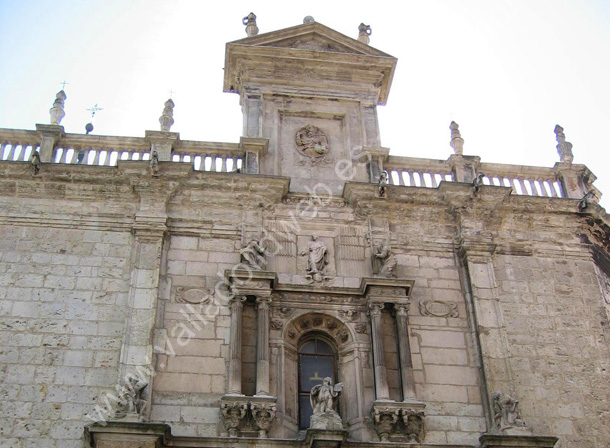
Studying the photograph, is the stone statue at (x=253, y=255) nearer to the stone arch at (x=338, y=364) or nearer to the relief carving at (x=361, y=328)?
the stone arch at (x=338, y=364)

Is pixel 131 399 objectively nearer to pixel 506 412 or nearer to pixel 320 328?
pixel 320 328

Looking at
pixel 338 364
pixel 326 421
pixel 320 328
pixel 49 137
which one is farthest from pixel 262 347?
pixel 49 137

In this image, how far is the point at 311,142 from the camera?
1452 centimetres

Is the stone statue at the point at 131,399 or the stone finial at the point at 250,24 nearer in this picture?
the stone statue at the point at 131,399

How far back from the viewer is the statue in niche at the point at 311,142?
47.2ft

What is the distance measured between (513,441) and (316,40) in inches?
340

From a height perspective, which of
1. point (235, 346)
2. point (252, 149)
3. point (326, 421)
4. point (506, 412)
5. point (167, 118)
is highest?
point (167, 118)

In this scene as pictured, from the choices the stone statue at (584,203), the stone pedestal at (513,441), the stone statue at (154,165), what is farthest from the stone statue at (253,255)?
the stone statue at (584,203)

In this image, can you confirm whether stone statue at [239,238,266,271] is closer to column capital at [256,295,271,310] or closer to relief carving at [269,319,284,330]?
column capital at [256,295,271,310]

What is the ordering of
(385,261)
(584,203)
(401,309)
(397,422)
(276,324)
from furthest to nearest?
(584,203) → (385,261) → (401,309) → (276,324) → (397,422)

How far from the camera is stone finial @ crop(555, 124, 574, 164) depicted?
14828mm

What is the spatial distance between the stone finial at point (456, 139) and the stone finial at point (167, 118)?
5.00 metres

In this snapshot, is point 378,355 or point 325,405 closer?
point 325,405

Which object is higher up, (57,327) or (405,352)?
(57,327)
